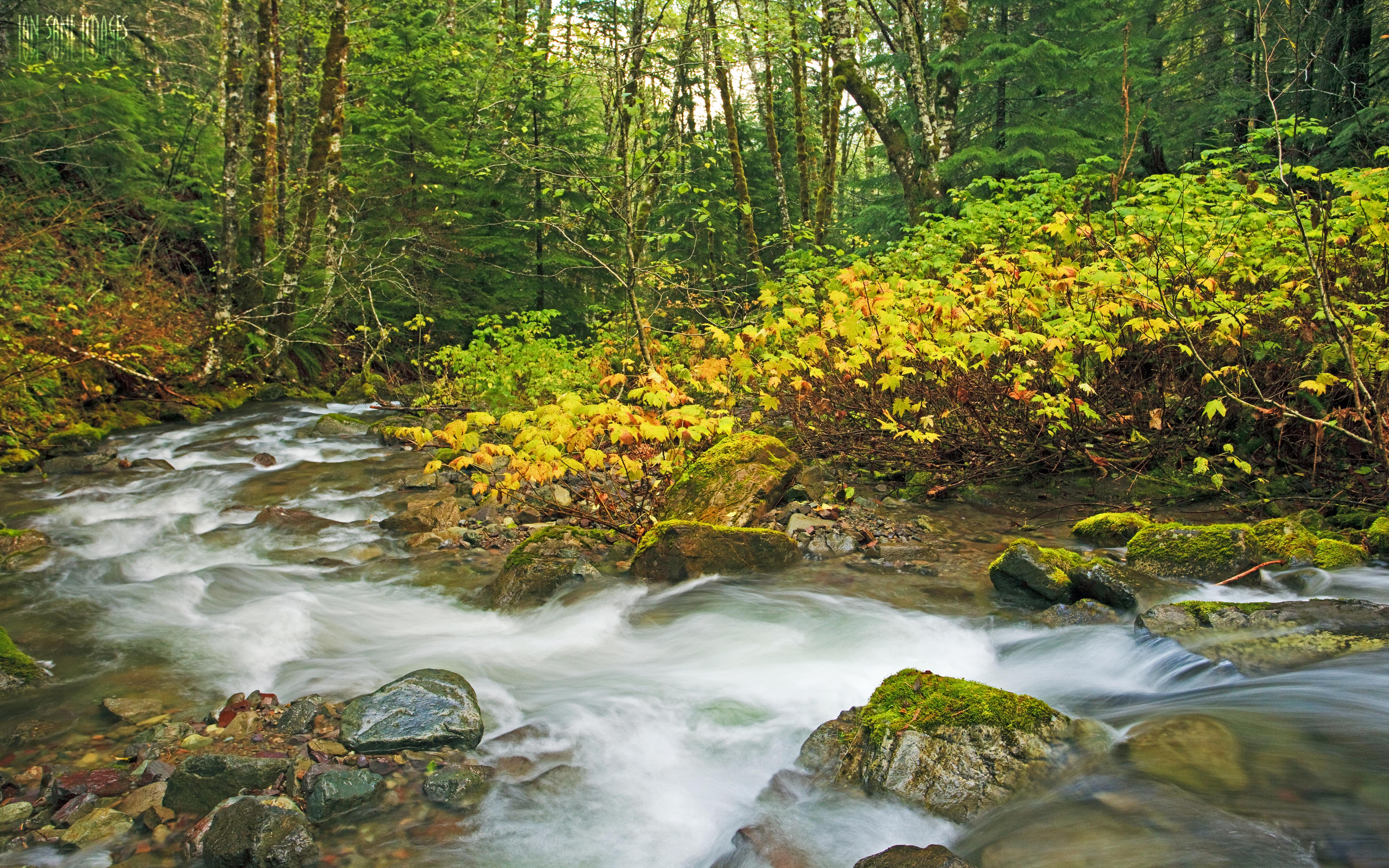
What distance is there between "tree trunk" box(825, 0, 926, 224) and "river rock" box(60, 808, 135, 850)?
12.1m

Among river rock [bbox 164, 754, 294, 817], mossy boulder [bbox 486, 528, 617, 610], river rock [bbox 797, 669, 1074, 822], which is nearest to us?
river rock [bbox 797, 669, 1074, 822]

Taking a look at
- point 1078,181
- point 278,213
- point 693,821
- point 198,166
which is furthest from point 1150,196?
point 198,166

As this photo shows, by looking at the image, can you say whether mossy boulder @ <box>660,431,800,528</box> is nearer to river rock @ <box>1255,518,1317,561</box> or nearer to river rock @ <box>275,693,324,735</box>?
river rock @ <box>275,693,324,735</box>

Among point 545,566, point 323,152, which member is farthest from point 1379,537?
point 323,152

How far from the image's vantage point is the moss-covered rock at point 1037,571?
4.97 m

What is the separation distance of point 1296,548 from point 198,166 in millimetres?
20215

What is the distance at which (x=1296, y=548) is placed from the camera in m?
5.04

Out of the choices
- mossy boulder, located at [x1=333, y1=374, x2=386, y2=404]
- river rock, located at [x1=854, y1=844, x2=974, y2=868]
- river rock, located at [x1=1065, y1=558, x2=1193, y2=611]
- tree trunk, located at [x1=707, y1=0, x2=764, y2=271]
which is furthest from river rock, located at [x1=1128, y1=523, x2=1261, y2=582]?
mossy boulder, located at [x1=333, y1=374, x2=386, y2=404]

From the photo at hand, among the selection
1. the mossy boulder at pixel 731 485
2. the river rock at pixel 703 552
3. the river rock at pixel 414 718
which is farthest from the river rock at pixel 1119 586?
→ the river rock at pixel 414 718

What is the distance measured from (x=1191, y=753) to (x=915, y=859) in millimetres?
1308

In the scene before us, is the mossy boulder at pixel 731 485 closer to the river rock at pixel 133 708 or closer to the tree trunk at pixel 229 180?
the river rock at pixel 133 708

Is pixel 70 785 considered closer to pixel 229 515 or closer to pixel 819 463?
pixel 229 515

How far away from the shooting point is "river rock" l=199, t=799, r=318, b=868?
9.91 feet

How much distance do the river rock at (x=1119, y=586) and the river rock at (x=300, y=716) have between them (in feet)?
14.2
